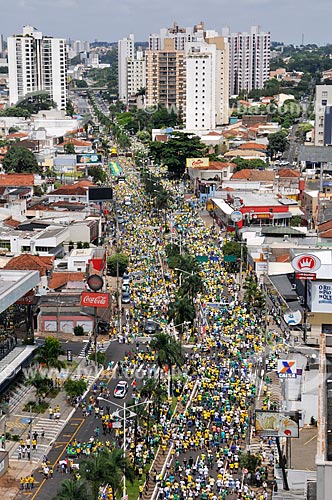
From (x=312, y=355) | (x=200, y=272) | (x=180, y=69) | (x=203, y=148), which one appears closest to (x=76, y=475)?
(x=312, y=355)

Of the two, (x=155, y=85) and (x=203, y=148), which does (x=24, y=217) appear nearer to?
(x=203, y=148)

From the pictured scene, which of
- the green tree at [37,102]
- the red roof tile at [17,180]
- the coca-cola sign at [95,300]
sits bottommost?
the coca-cola sign at [95,300]

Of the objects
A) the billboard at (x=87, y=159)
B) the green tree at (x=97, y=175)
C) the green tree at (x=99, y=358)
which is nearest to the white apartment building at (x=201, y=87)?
the billboard at (x=87, y=159)

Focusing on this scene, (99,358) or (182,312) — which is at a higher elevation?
(182,312)

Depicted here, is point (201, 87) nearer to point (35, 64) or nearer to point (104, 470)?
point (35, 64)

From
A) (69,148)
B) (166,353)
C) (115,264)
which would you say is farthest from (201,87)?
(166,353)

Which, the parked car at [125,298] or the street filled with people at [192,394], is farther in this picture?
the parked car at [125,298]

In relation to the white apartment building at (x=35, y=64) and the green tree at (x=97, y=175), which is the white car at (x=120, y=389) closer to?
the green tree at (x=97, y=175)
